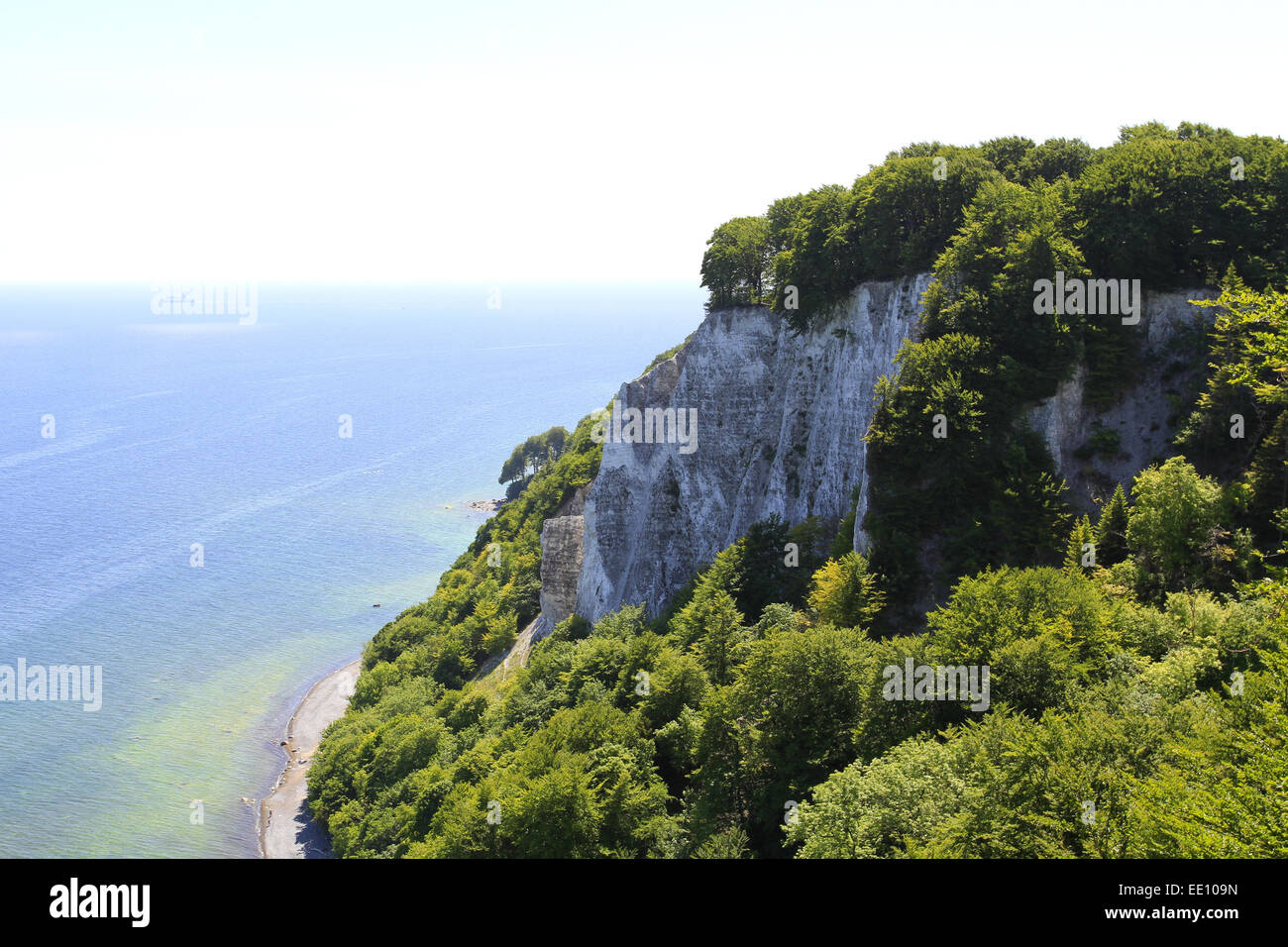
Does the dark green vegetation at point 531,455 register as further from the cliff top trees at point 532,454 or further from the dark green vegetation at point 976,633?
the dark green vegetation at point 976,633

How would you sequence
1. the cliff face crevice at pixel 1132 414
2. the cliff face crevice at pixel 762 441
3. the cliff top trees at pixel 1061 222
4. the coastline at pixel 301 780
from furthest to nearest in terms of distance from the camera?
the coastline at pixel 301 780 → the cliff top trees at pixel 1061 222 → the cliff face crevice at pixel 762 441 → the cliff face crevice at pixel 1132 414

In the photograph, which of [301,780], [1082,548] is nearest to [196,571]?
[301,780]

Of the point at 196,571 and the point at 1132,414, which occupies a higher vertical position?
the point at 1132,414

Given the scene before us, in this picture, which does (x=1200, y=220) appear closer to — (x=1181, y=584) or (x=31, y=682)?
(x=1181, y=584)

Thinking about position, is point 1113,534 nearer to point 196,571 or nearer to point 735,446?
point 735,446

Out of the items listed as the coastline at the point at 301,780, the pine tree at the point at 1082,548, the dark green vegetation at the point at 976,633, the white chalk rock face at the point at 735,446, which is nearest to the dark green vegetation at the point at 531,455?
the coastline at the point at 301,780
